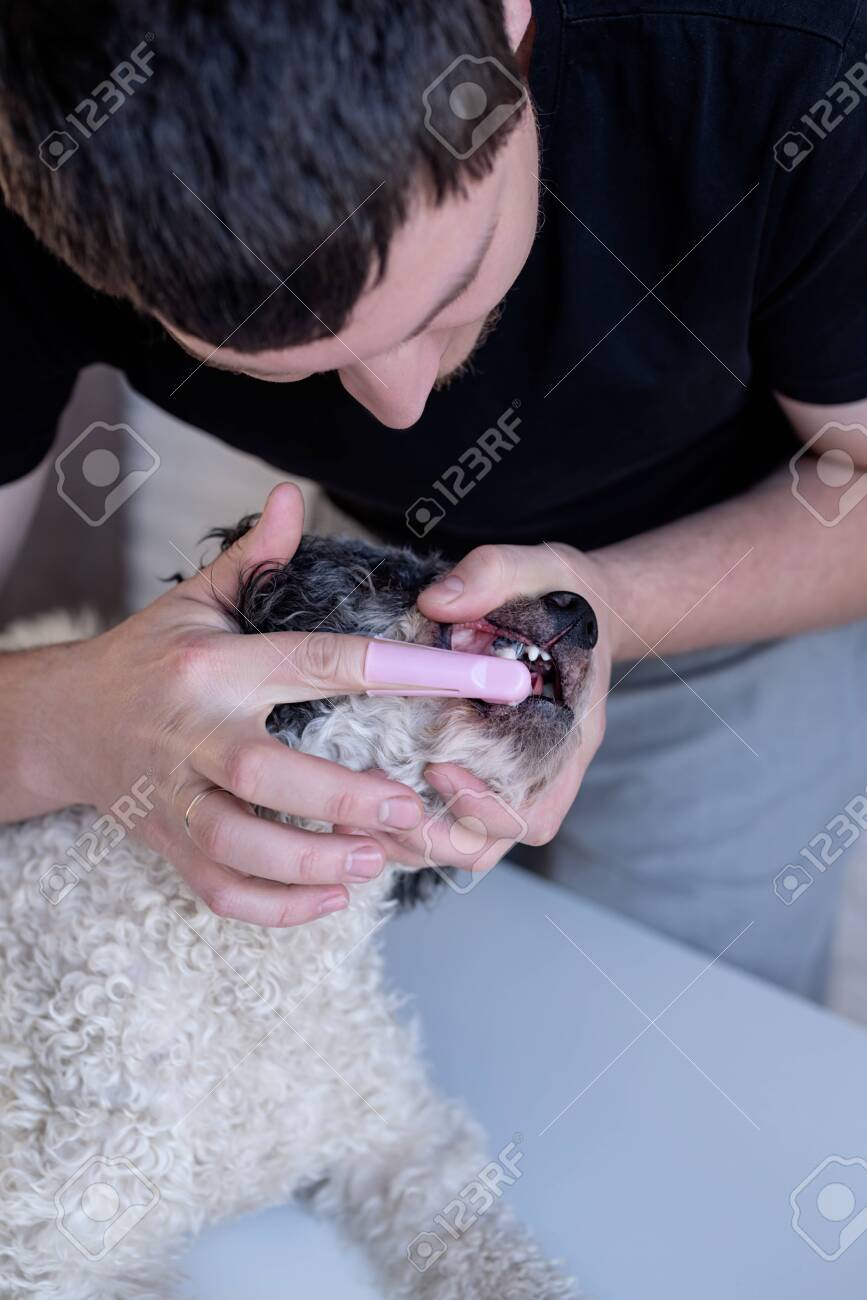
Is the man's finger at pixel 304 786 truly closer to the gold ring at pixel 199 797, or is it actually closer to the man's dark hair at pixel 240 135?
the gold ring at pixel 199 797

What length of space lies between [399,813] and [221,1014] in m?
0.25

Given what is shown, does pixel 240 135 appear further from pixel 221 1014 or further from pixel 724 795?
pixel 724 795

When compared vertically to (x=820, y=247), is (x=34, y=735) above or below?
above

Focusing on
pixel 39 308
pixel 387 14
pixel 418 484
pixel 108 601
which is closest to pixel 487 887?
pixel 418 484

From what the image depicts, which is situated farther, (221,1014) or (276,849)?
(221,1014)

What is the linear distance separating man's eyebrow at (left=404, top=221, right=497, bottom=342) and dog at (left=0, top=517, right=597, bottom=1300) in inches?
8.5

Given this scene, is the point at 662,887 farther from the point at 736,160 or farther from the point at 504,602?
the point at 736,160

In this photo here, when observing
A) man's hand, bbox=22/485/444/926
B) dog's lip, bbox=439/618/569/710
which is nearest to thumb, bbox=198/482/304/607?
man's hand, bbox=22/485/444/926

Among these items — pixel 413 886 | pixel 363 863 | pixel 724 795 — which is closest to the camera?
pixel 363 863

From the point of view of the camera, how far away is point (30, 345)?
0.92 m

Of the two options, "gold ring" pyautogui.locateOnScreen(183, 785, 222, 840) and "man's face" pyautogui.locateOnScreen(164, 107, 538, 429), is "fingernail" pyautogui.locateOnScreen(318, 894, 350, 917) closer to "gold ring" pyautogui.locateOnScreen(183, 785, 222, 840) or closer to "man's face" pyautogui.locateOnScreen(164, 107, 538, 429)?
"gold ring" pyautogui.locateOnScreen(183, 785, 222, 840)

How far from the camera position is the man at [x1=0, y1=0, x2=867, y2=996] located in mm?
464

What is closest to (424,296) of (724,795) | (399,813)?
(399,813)

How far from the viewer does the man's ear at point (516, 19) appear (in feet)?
1.93
